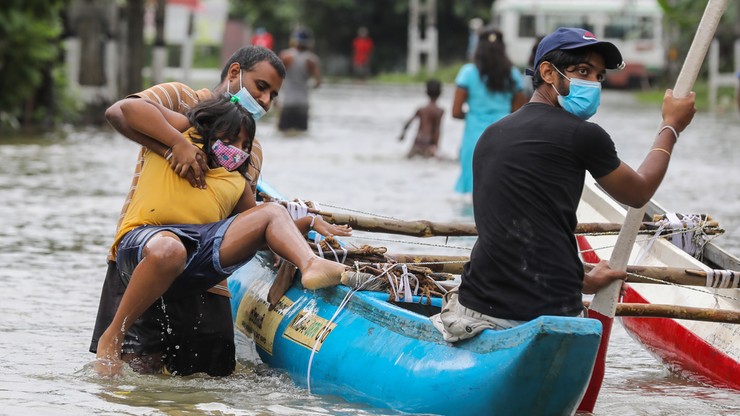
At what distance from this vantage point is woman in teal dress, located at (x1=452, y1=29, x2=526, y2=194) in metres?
12.0

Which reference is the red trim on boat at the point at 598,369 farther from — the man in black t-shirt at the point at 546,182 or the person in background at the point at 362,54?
the person in background at the point at 362,54

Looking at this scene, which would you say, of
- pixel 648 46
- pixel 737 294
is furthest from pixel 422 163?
pixel 648 46

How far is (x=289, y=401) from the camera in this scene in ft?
19.5

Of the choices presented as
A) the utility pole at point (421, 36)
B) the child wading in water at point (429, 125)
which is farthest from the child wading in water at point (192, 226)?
the utility pole at point (421, 36)

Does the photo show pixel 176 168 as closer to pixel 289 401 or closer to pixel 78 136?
pixel 289 401

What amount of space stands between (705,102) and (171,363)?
26599 mm

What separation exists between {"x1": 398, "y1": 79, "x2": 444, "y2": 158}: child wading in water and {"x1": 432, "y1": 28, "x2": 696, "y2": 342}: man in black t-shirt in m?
12.4

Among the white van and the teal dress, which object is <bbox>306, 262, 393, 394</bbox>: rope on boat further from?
the white van

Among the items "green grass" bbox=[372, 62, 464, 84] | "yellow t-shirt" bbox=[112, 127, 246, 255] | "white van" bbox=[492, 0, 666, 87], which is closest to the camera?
"yellow t-shirt" bbox=[112, 127, 246, 255]

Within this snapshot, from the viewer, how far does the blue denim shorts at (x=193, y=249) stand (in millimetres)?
5848

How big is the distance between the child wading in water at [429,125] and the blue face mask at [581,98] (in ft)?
40.8

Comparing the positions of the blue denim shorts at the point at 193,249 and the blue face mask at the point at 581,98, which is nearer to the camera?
the blue face mask at the point at 581,98

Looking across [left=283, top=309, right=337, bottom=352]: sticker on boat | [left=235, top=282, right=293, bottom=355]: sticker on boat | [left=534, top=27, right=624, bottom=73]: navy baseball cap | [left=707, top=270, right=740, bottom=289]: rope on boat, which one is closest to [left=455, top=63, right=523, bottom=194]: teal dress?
[left=235, top=282, right=293, bottom=355]: sticker on boat

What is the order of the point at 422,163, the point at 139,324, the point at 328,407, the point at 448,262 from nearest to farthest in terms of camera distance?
the point at 328,407
the point at 139,324
the point at 448,262
the point at 422,163
